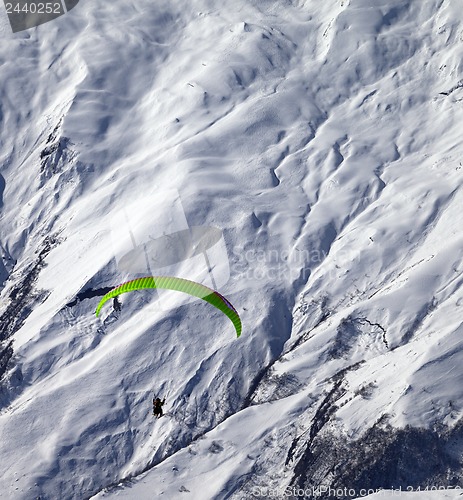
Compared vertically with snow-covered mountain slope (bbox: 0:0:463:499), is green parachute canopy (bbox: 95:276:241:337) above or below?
above

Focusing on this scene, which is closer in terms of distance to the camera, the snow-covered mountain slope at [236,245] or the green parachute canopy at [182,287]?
the green parachute canopy at [182,287]

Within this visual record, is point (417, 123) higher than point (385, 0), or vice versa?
point (385, 0)

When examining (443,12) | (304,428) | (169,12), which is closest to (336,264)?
(304,428)

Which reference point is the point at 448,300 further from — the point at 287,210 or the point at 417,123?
the point at 417,123

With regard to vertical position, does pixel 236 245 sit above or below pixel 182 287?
below

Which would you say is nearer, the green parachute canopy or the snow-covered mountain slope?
the green parachute canopy

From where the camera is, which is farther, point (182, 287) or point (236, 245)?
point (236, 245)

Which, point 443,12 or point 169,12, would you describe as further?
point 169,12

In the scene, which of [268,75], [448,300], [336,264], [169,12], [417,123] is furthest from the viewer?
[169,12]
